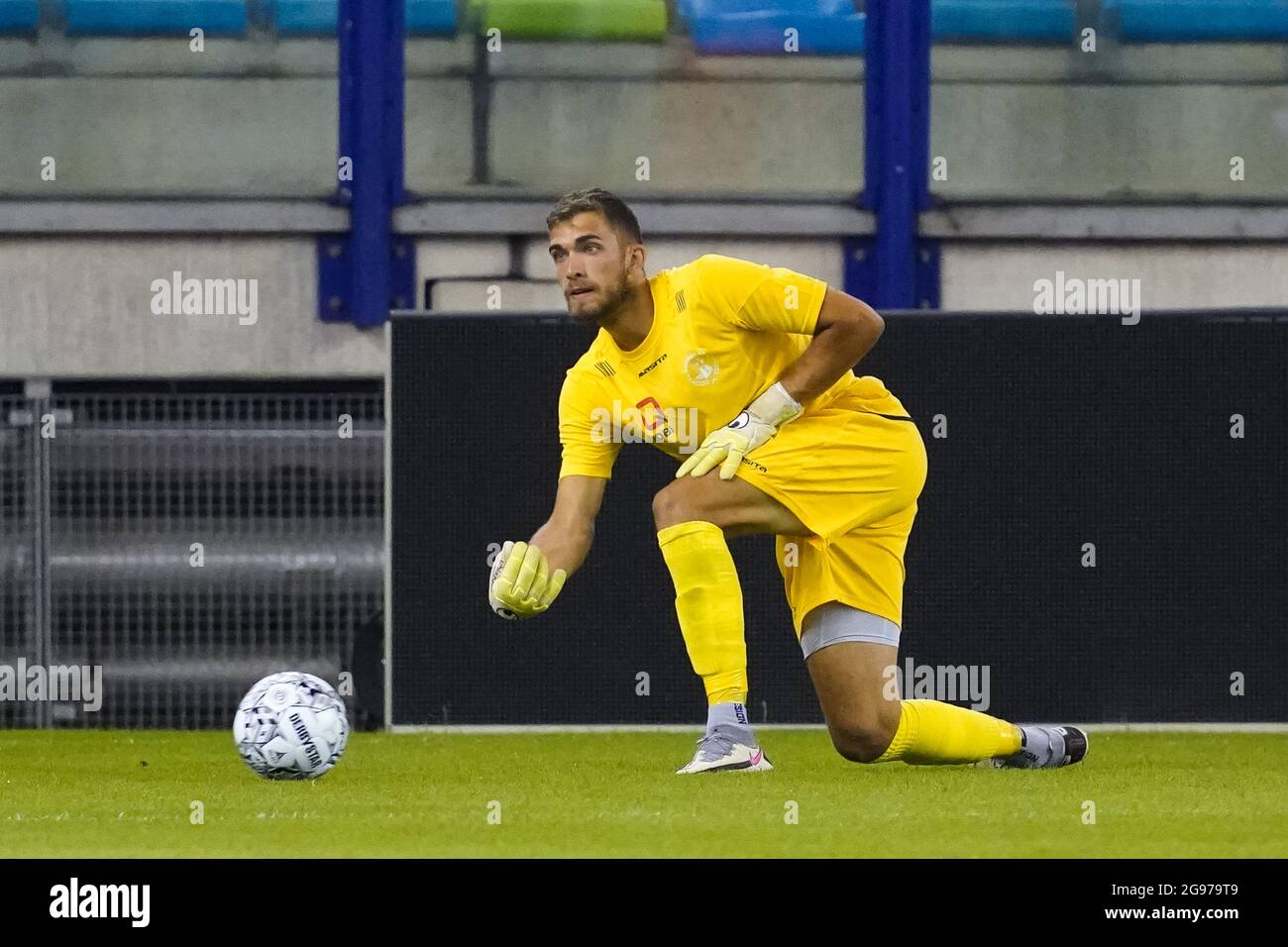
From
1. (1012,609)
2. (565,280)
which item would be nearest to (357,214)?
(1012,609)

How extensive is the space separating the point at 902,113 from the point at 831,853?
6.60 meters

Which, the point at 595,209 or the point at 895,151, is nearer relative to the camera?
the point at 595,209

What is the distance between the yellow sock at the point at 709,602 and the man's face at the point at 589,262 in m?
0.73

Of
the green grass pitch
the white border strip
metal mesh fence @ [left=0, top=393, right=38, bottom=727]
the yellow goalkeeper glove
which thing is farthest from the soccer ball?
metal mesh fence @ [left=0, top=393, right=38, bottom=727]

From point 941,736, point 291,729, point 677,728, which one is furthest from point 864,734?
point 677,728

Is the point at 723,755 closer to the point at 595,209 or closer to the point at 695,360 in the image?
the point at 695,360

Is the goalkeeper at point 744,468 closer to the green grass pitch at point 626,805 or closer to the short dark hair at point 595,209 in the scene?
the short dark hair at point 595,209

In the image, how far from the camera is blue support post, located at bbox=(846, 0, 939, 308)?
464 inches

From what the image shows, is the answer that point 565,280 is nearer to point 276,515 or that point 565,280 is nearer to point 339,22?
point 276,515

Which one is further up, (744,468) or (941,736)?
(744,468)

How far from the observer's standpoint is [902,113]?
11.8 meters

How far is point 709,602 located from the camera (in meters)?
7.36

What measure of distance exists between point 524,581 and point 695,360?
874 millimetres

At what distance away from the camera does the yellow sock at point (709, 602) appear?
7293 mm
